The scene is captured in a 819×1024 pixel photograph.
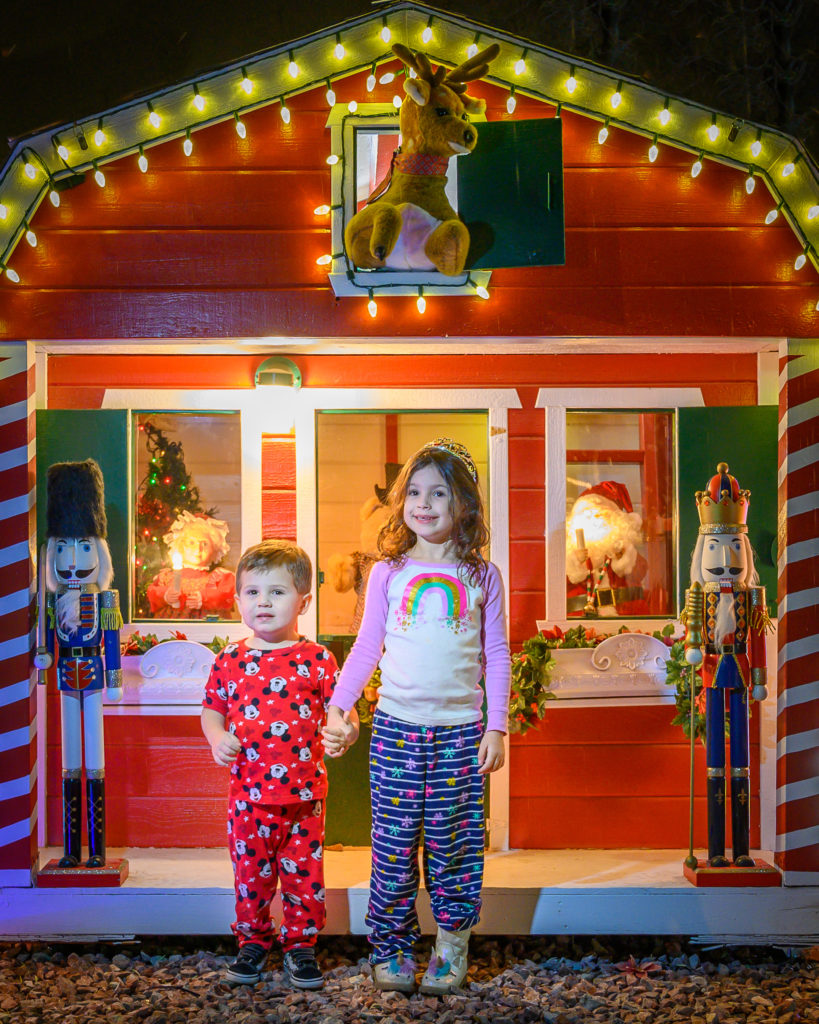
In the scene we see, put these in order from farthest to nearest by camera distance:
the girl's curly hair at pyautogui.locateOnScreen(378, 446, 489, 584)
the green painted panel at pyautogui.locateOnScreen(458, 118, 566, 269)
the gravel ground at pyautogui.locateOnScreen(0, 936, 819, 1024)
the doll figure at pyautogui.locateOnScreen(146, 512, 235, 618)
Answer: the doll figure at pyautogui.locateOnScreen(146, 512, 235, 618) < the green painted panel at pyautogui.locateOnScreen(458, 118, 566, 269) < the girl's curly hair at pyautogui.locateOnScreen(378, 446, 489, 584) < the gravel ground at pyautogui.locateOnScreen(0, 936, 819, 1024)

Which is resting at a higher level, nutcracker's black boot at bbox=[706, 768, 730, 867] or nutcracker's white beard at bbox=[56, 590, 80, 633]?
nutcracker's white beard at bbox=[56, 590, 80, 633]

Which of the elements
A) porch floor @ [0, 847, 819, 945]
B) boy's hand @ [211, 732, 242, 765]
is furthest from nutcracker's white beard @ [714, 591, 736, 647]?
boy's hand @ [211, 732, 242, 765]

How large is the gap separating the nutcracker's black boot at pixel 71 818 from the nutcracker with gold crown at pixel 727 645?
2.64m

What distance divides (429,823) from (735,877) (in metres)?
1.42

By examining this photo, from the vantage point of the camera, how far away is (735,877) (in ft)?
12.9

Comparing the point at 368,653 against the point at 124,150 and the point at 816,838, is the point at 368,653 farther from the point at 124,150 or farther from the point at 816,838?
the point at 124,150

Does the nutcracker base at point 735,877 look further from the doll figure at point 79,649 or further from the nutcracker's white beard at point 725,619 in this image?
the doll figure at point 79,649

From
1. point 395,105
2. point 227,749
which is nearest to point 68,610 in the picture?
point 227,749

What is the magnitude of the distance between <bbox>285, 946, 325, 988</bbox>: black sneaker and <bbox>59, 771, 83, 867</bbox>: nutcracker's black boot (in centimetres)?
105

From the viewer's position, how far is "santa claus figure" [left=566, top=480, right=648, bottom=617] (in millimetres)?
4762

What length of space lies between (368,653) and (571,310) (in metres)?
1.66

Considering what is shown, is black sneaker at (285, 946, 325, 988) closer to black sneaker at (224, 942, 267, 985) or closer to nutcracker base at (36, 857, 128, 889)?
black sneaker at (224, 942, 267, 985)

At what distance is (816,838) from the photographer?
3.94 m

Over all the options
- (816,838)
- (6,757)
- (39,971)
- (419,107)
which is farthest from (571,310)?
(39,971)
